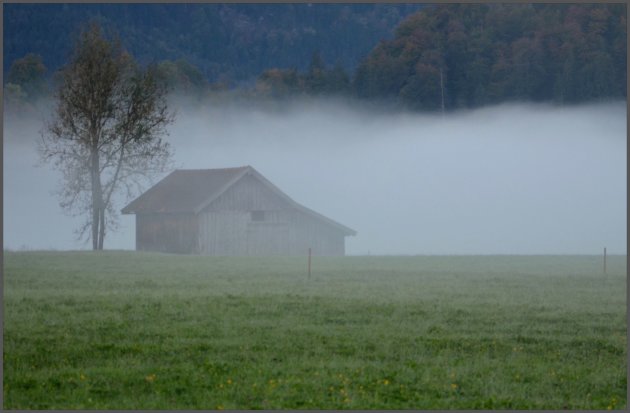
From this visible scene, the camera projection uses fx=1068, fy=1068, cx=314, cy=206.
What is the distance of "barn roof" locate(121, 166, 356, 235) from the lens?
38125 mm

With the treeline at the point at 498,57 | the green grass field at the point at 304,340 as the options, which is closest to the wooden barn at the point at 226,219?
the green grass field at the point at 304,340

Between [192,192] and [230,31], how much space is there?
875 centimetres

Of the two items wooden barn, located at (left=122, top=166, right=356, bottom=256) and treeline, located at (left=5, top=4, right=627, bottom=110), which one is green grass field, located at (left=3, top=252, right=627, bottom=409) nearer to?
wooden barn, located at (left=122, top=166, right=356, bottom=256)

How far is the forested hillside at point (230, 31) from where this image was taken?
3141 cm

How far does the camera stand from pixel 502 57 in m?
29.4

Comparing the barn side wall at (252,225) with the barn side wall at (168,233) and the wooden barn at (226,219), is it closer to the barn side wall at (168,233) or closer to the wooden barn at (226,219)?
the wooden barn at (226,219)

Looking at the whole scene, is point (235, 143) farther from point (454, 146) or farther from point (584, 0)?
point (584, 0)

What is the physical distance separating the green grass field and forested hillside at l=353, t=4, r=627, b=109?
5.59 meters

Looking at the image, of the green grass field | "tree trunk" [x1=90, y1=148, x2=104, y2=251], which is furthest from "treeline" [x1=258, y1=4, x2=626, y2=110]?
"tree trunk" [x1=90, y1=148, x2=104, y2=251]

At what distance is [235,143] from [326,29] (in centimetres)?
461

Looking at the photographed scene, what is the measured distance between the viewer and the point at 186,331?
21.1 meters

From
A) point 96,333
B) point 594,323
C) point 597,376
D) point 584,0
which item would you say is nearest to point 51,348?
point 96,333

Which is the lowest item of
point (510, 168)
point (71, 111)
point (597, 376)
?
point (597, 376)

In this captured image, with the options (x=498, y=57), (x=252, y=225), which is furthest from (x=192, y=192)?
(x=498, y=57)
